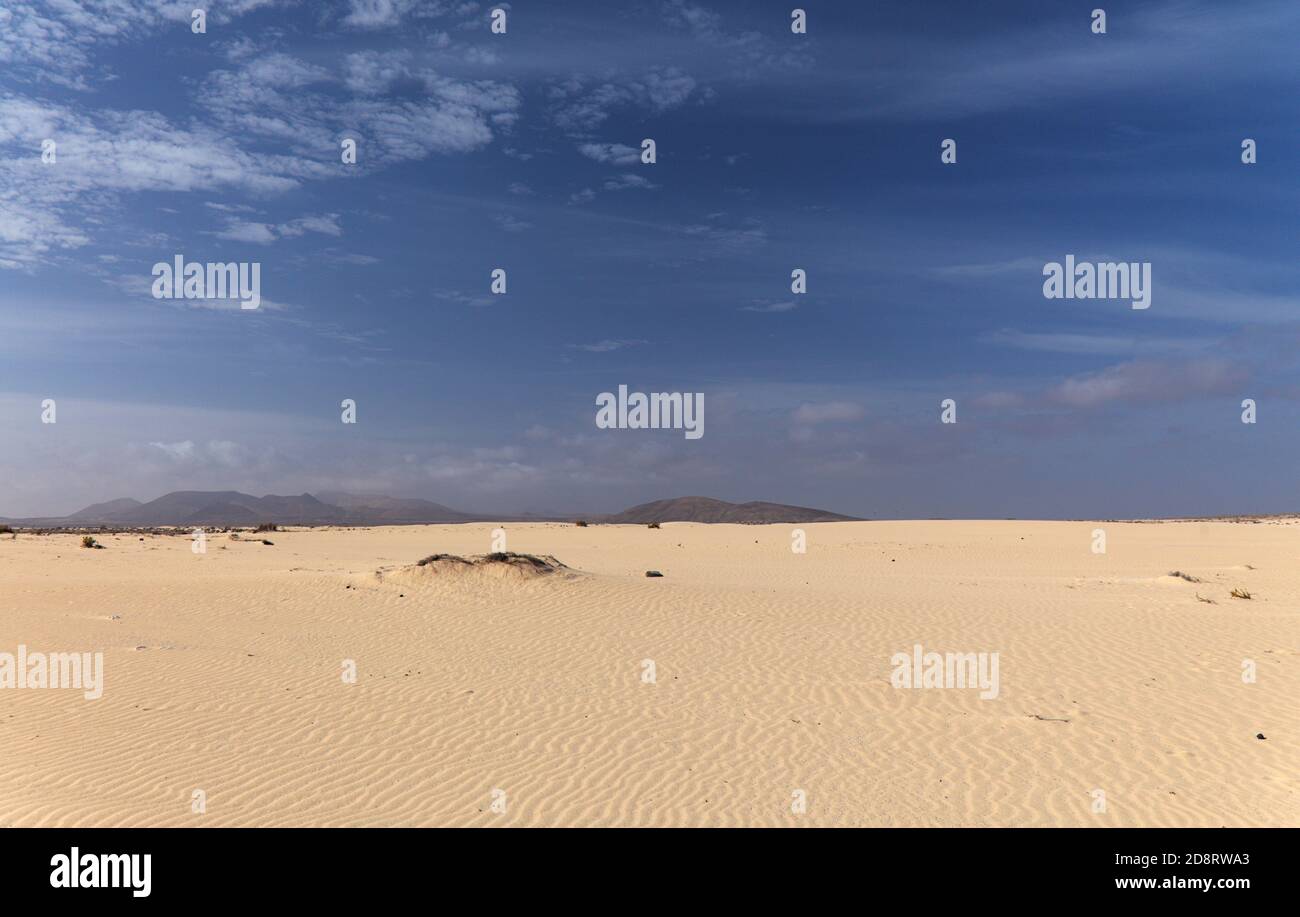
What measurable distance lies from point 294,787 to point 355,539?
153 ft

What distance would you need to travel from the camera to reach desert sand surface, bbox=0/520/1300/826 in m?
8.29

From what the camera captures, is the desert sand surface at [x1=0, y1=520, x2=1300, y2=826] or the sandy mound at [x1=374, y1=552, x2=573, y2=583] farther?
the sandy mound at [x1=374, y1=552, x2=573, y2=583]

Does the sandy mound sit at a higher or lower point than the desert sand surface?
higher

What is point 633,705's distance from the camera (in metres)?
12.1

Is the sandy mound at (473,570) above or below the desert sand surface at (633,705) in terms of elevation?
above

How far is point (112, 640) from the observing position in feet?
53.9

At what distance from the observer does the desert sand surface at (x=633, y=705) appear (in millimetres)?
8289

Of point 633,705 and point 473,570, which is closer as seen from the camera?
point 633,705

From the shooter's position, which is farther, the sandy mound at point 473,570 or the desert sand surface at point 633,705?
the sandy mound at point 473,570

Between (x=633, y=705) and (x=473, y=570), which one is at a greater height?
(x=473, y=570)
